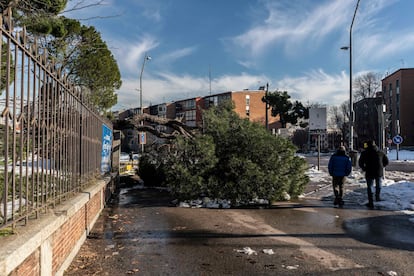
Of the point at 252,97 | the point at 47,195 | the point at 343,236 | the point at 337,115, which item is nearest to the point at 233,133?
the point at 343,236

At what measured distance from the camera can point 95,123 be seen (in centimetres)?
863

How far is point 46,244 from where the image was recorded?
12.1 ft

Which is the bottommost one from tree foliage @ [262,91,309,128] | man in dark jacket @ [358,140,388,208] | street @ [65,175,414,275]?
street @ [65,175,414,275]

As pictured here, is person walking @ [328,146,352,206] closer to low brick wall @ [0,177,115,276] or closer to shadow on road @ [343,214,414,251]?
shadow on road @ [343,214,414,251]

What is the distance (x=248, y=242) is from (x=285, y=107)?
173 ft

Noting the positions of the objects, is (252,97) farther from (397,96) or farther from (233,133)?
(233,133)

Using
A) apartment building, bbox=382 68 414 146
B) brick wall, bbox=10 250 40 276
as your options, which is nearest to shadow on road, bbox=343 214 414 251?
brick wall, bbox=10 250 40 276

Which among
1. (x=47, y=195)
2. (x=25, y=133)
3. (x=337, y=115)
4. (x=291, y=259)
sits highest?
(x=337, y=115)

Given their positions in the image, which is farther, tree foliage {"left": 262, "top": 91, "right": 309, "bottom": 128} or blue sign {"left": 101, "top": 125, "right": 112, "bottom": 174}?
tree foliage {"left": 262, "top": 91, "right": 309, "bottom": 128}

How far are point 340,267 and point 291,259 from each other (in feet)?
2.18

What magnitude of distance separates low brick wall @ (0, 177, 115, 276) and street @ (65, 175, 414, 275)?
0.34 meters

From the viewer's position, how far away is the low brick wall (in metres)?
2.83

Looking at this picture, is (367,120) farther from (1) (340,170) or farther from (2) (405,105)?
(1) (340,170)

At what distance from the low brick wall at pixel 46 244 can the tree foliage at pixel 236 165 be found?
4.56 m
